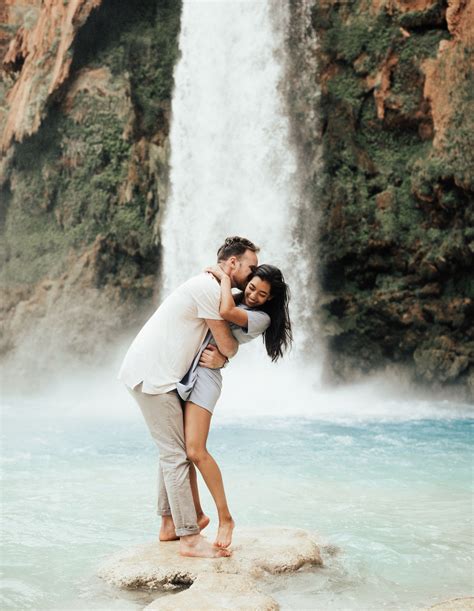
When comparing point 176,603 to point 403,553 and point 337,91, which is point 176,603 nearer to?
point 403,553

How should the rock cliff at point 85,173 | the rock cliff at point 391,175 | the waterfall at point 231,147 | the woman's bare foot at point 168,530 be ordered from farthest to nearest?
the rock cliff at point 85,173 → the waterfall at point 231,147 → the rock cliff at point 391,175 → the woman's bare foot at point 168,530

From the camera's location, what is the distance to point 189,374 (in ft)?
14.1

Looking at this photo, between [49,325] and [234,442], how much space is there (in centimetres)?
1009

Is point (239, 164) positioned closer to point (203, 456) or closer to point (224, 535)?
point (203, 456)

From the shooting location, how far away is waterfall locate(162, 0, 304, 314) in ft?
55.7

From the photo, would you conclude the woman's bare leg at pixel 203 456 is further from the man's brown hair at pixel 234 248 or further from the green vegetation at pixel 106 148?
the green vegetation at pixel 106 148

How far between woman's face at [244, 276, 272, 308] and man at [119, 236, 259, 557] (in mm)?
205

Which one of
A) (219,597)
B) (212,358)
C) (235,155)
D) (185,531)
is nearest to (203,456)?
(185,531)

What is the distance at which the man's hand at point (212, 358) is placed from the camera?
4.30 m

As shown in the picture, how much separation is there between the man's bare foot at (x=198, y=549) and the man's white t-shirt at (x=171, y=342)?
2.96 ft

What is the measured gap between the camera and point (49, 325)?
18672 millimetres

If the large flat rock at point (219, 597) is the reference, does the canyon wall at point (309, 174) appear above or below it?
above

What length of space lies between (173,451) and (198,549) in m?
0.60

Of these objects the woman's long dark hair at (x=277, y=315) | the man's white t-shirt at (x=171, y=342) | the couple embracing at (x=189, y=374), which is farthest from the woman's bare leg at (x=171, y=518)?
the woman's long dark hair at (x=277, y=315)
